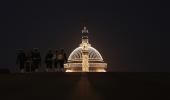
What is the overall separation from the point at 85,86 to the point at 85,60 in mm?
120083

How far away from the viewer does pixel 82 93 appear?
2345 centimetres

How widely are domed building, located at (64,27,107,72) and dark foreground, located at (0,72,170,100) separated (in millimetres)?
113028

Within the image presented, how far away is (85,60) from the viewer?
14638cm

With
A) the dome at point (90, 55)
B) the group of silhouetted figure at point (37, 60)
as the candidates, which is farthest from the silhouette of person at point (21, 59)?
the dome at point (90, 55)

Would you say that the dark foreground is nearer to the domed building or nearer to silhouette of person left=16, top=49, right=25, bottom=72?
silhouette of person left=16, top=49, right=25, bottom=72

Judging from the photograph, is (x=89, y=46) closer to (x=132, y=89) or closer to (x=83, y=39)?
(x=83, y=39)

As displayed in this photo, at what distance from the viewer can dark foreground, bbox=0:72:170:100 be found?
22594mm

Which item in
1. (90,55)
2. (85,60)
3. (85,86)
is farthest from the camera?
(90,55)

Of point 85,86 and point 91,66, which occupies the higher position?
point 91,66

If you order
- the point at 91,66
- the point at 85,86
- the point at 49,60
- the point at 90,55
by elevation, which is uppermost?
the point at 90,55

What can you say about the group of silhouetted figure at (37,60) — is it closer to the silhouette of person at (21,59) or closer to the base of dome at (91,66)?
the silhouette of person at (21,59)

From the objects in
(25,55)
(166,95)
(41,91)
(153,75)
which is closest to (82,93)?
(41,91)

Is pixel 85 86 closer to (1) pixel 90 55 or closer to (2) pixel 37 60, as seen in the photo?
(2) pixel 37 60

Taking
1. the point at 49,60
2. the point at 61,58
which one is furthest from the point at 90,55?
the point at 61,58
